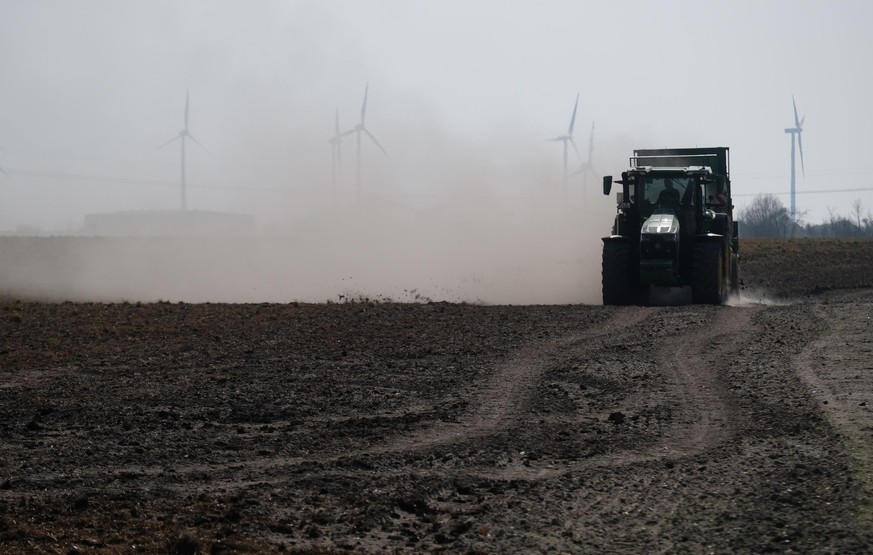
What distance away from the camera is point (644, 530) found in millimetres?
7848

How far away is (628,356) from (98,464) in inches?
363

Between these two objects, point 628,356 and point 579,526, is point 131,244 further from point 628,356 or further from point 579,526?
point 579,526

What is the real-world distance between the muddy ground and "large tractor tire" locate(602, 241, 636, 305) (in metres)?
5.96

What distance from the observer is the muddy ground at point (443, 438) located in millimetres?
8062

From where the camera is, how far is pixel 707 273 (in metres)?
27.0

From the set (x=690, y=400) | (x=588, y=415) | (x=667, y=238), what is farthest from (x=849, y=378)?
(x=667, y=238)

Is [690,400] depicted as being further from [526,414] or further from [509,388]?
[509,388]

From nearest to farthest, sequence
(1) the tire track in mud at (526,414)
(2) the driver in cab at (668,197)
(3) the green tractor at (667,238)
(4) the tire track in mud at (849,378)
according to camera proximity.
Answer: (4) the tire track in mud at (849,378)
(1) the tire track in mud at (526,414)
(3) the green tractor at (667,238)
(2) the driver in cab at (668,197)

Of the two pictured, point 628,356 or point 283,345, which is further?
point 283,345

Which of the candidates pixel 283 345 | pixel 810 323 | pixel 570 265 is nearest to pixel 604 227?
pixel 570 265

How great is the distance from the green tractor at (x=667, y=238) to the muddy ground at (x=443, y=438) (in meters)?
5.38

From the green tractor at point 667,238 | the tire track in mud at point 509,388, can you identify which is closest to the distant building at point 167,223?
the green tractor at point 667,238

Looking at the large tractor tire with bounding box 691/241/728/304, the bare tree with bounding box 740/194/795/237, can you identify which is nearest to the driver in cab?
the large tractor tire with bounding box 691/241/728/304

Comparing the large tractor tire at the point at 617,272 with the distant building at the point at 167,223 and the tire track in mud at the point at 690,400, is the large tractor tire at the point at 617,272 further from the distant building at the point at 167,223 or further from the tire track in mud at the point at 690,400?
the distant building at the point at 167,223
